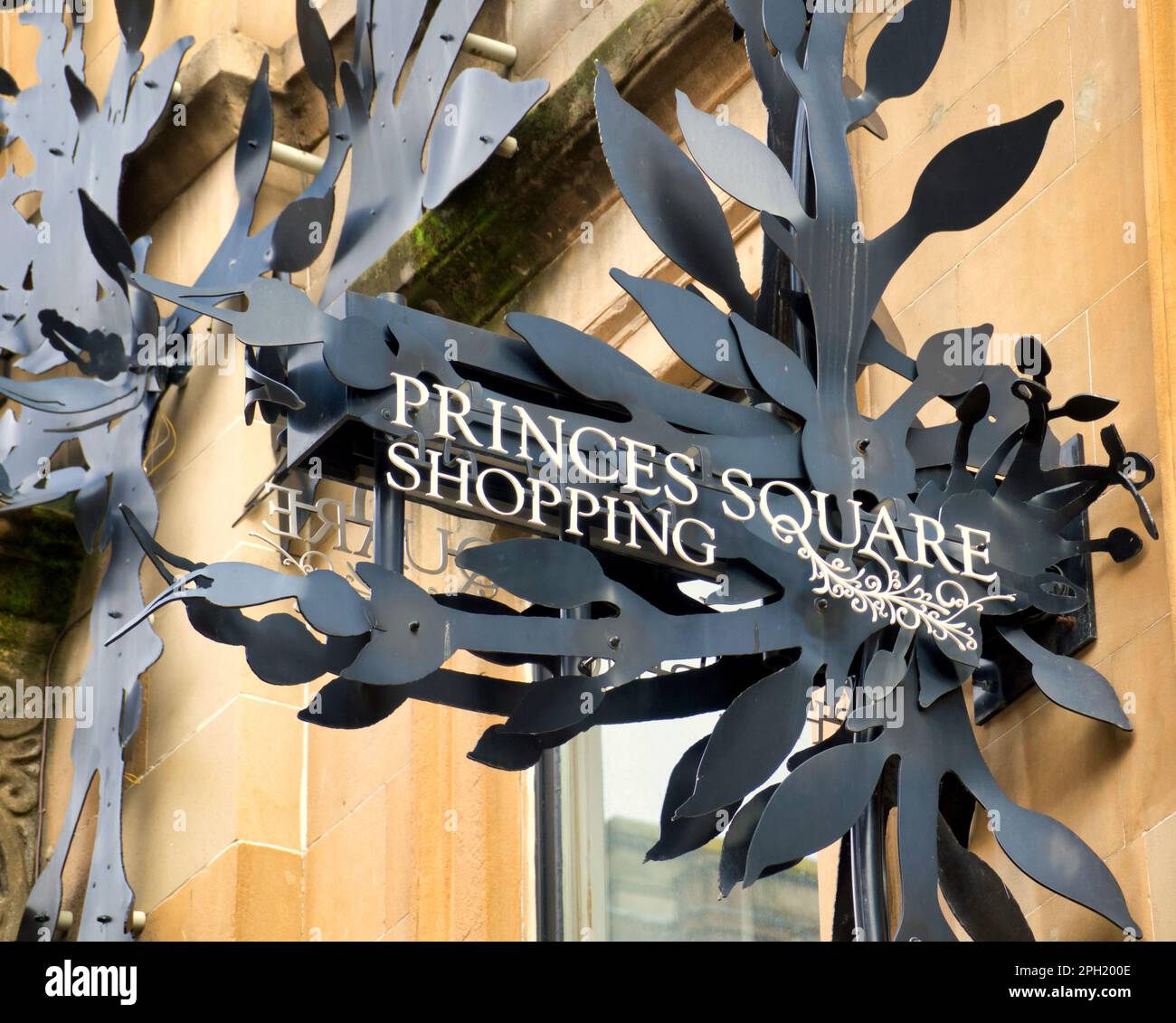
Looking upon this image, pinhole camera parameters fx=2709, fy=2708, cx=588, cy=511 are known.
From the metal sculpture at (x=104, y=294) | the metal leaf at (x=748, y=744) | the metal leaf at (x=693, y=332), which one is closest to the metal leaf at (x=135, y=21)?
the metal sculpture at (x=104, y=294)

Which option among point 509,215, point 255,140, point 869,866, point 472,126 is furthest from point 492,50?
point 869,866

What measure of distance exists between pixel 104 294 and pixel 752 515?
4643mm

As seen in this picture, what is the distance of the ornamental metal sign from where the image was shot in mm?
4758

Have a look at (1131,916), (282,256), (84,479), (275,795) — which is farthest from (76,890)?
(1131,916)

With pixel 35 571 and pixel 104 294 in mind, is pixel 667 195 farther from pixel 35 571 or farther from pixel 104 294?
pixel 35 571

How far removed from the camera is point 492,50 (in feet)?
26.9

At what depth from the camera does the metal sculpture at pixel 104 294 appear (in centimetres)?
728

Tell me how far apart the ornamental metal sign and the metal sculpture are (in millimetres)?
1581

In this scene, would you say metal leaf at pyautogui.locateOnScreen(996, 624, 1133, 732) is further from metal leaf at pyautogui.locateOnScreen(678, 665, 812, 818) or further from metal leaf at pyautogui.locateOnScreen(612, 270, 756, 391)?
metal leaf at pyautogui.locateOnScreen(612, 270, 756, 391)

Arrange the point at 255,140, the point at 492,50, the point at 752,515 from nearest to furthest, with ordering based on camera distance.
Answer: the point at 752,515 → the point at 492,50 → the point at 255,140

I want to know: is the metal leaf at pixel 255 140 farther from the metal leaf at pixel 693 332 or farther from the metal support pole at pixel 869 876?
the metal support pole at pixel 869 876

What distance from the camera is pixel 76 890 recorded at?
8.34m

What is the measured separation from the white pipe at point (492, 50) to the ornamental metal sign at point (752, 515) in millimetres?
2703

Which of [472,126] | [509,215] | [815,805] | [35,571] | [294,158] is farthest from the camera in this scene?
[35,571]
